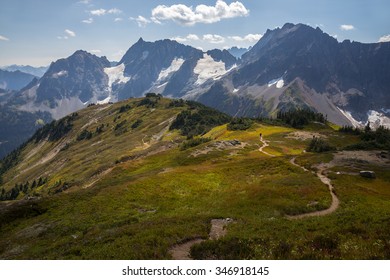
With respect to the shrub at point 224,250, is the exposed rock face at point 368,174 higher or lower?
lower

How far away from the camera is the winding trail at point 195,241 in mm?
23000

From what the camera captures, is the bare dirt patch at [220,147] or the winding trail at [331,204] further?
the bare dirt patch at [220,147]

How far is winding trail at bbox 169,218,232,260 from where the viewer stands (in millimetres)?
23000

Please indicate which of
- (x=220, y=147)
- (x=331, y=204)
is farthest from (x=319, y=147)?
(x=331, y=204)

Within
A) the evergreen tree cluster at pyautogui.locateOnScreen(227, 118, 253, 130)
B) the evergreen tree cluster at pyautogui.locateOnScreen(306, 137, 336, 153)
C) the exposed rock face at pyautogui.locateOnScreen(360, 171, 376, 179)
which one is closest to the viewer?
the exposed rock face at pyautogui.locateOnScreen(360, 171, 376, 179)

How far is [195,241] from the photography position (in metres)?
26.2

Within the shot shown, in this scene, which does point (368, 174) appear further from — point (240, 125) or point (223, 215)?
point (240, 125)

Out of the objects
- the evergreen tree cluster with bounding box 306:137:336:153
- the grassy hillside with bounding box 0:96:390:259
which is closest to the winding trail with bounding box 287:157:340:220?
the grassy hillside with bounding box 0:96:390:259

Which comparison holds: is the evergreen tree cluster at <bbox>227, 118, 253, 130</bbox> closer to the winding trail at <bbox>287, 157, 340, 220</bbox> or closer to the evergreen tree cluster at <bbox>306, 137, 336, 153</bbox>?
the evergreen tree cluster at <bbox>306, 137, 336, 153</bbox>

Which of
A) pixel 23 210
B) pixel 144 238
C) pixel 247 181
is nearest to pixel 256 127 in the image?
pixel 247 181

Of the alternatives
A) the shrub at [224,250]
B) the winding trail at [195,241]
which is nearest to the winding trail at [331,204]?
the winding trail at [195,241]

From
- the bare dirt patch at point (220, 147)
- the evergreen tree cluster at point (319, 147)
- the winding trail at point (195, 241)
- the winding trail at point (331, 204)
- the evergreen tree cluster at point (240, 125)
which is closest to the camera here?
the winding trail at point (195, 241)

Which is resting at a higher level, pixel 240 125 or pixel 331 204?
pixel 240 125

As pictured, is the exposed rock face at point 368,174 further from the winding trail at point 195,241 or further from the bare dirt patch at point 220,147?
the bare dirt patch at point 220,147
